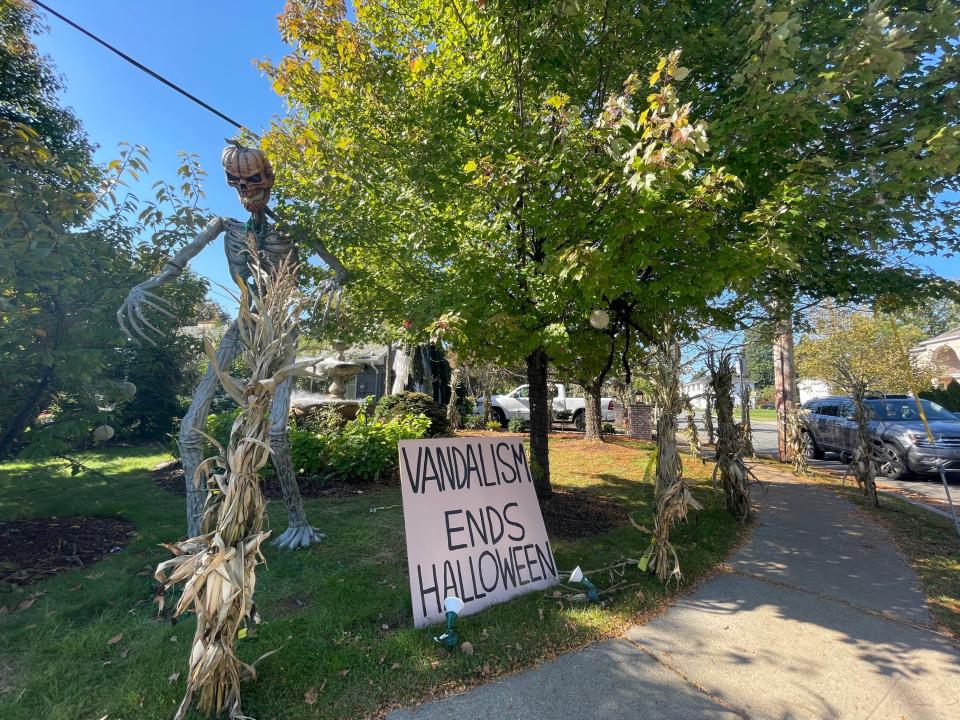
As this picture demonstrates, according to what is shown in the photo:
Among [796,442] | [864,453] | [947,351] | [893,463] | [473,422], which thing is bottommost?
[893,463]

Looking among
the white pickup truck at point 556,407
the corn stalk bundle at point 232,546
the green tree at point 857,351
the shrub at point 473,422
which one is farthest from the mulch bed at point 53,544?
the green tree at point 857,351

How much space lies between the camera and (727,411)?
5711mm

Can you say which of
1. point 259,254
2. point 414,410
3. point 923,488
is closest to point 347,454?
point 414,410

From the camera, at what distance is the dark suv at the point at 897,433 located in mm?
8844

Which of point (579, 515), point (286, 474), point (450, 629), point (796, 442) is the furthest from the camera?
point (796, 442)

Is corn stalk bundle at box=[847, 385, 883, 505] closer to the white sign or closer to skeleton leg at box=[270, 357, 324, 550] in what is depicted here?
the white sign

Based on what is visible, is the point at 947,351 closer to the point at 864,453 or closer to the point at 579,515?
the point at 864,453

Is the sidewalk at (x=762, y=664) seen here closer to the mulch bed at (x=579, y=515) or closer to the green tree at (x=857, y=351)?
the mulch bed at (x=579, y=515)

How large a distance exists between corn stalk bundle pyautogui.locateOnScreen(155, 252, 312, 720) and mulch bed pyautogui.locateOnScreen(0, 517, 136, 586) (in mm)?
2591

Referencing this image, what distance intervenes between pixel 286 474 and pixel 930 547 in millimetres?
6824

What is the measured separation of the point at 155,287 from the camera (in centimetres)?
331

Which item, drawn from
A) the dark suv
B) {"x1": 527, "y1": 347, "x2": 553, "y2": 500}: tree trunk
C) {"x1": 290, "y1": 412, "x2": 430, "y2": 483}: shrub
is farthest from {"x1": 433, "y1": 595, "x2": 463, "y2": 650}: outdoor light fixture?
the dark suv

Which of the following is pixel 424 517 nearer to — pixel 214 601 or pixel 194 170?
pixel 214 601

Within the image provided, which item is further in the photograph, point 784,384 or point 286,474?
point 784,384
